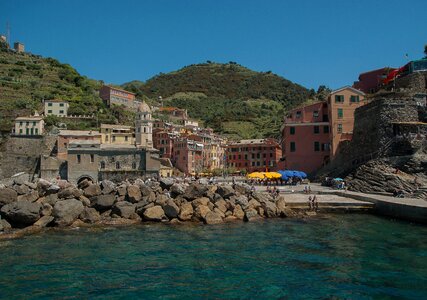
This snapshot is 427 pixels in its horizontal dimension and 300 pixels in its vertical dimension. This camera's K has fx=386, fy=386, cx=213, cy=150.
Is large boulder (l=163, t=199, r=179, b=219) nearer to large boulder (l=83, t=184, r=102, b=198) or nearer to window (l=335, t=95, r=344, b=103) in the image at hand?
large boulder (l=83, t=184, r=102, b=198)

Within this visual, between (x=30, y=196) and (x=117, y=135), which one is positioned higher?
(x=117, y=135)

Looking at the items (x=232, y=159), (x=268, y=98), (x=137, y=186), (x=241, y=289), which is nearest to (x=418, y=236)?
(x=241, y=289)

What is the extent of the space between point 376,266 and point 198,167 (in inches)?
2578

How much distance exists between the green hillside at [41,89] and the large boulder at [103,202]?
51.8 m

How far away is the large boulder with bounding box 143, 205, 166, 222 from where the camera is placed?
25656 mm

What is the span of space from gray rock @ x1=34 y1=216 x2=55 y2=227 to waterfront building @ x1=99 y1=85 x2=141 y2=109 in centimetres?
7857

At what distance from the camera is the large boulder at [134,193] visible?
2753 cm

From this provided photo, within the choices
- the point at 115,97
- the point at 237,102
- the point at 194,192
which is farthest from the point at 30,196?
the point at 237,102

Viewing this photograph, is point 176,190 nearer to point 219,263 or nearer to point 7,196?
point 7,196

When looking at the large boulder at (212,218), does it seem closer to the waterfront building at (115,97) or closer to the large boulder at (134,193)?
the large boulder at (134,193)

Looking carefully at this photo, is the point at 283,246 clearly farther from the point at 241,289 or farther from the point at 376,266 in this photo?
the point at 241,289

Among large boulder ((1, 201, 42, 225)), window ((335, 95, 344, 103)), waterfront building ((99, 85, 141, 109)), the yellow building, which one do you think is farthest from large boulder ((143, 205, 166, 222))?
waterfront building ((99, 85, 141, 109))

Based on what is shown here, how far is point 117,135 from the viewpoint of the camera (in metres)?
71.7

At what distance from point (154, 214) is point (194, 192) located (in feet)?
12.2
